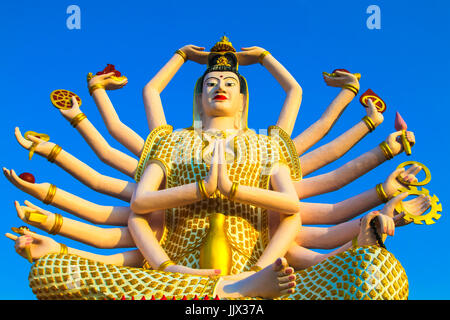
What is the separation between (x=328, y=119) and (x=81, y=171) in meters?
3.41

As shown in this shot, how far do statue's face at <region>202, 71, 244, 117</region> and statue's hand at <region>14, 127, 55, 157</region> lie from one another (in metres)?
2.12

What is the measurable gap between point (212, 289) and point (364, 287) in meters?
1.37

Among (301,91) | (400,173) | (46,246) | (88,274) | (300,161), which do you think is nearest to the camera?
(88,274)

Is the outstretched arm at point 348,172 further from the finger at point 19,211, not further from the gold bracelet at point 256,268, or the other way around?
the finger at point 19,211

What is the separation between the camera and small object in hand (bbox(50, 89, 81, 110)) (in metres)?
8.03

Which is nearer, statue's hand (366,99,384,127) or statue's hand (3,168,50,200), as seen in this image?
statue's hand (3,168,50,200)

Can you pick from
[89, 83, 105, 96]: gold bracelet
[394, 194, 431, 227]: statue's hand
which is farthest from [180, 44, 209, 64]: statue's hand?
[394, 194, 431, 227]: statue's hand

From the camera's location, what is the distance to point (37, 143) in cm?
754

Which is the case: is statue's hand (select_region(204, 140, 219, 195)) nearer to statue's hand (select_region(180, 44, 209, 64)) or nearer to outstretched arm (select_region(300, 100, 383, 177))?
outstretched arm (select_region(300, 100, 383, 177))

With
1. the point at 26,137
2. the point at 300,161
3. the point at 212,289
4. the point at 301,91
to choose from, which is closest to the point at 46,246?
the point at 26,137

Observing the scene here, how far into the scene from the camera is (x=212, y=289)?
5492mm

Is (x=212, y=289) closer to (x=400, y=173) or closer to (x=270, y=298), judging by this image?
(x=270, y=298)

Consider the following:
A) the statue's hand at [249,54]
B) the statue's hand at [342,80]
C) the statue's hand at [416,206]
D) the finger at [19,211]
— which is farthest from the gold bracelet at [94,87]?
the statue's hand at [416,206]

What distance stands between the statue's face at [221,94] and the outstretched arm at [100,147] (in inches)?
50.3
